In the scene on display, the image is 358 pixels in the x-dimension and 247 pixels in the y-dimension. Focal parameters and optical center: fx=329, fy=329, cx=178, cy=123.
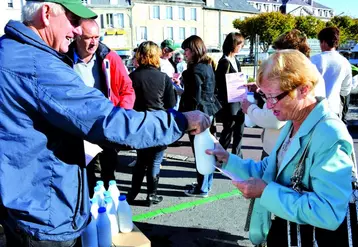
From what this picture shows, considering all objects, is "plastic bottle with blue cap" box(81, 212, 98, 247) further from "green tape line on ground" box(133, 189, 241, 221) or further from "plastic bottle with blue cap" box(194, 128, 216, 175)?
"green tape line on ground" box(133, 189, 241, 221)

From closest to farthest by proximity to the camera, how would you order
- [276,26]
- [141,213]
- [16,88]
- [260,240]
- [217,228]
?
1. [16,88]
2. [260,240]
3. [217,228]
4. [141,213]
5. [276,26]

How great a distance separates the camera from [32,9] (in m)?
1.57

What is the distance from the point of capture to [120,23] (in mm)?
44625

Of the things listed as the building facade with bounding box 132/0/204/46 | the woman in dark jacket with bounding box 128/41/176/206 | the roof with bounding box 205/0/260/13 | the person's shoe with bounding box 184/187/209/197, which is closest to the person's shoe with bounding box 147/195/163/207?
the woman in dark jacket with bounding box 128/41/176/206

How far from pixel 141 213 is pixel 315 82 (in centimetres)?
294

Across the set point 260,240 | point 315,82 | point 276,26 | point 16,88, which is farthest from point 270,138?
point 276,26

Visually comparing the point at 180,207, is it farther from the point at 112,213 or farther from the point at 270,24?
the point at 270,24

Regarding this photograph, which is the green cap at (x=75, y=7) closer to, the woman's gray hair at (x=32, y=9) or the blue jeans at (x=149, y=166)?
the woman's gray hair at (x=32, y=9)

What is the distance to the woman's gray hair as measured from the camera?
1.56 m

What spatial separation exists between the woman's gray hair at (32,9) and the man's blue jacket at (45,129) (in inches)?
3.0

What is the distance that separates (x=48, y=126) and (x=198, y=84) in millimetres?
3076

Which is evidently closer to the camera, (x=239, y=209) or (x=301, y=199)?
(x=301, y=199)

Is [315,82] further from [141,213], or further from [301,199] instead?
[141,213]

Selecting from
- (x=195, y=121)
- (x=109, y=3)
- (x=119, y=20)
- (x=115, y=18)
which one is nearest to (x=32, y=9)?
(x=195, y=121)
